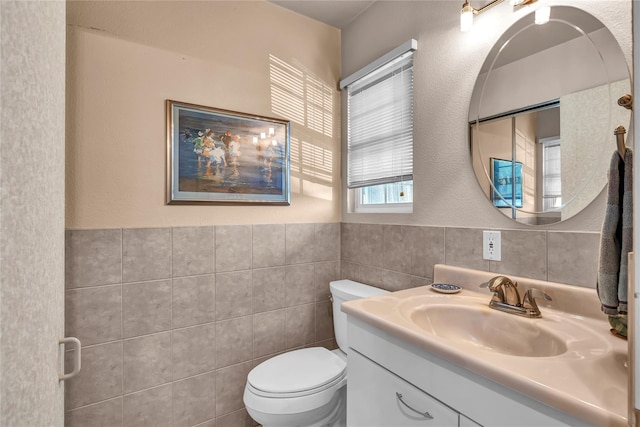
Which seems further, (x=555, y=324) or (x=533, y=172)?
(x=533, y=172)

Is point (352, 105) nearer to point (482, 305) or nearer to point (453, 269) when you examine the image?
point (453, 269)

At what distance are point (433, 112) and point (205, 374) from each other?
1.78 m

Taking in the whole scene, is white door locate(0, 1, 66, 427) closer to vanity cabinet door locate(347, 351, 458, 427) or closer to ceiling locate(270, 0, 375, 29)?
vanity cabinet door locate(347, 351, 458, 427)

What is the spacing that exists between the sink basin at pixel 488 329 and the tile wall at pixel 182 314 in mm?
987

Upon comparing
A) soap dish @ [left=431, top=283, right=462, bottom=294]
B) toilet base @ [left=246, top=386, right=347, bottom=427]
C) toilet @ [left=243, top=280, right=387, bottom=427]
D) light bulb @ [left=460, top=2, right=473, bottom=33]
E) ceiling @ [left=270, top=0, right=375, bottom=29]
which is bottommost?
toilet base @ [left=246, top=386, right=347, bottom=427]

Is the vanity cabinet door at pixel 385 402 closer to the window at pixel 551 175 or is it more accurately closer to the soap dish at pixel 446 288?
the soap dish at pixel 446 288

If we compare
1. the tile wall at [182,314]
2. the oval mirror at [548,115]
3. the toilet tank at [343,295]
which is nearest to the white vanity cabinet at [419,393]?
the toilet tank at [343,295]

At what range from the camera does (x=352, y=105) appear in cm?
212

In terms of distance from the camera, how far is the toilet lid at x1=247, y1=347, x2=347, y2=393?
A: 1412mm

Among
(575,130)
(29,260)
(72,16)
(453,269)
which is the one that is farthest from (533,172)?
(72,16)

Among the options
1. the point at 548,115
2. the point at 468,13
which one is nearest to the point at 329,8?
the point at 468,13

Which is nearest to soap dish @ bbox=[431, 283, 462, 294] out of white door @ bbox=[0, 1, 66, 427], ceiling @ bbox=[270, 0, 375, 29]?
white door @ bbox=[0, 1, 66, 427]

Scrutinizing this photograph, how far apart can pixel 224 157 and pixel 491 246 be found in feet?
4.47

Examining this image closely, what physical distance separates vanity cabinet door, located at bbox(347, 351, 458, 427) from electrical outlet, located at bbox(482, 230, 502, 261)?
652 mm
